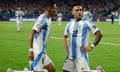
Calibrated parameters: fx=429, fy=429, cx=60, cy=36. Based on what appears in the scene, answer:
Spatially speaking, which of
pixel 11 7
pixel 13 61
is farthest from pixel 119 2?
pixel 13 61

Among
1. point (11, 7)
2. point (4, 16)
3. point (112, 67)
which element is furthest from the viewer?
point (11, 7)

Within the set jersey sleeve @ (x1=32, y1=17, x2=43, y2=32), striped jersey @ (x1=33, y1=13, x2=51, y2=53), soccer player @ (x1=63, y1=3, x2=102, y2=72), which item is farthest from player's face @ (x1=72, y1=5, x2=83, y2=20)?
jersey sleeve @ (x1=32, y1=17, x2=43, y2=32)

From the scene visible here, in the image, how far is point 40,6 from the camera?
8906cm

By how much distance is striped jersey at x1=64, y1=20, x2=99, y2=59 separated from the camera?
1092cm

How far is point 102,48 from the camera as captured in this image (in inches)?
1008

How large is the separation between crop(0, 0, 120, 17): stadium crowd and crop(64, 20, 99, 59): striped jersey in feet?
230

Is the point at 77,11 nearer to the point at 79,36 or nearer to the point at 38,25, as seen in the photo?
the point at 79,36

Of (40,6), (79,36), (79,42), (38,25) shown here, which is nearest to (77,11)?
(79,36)

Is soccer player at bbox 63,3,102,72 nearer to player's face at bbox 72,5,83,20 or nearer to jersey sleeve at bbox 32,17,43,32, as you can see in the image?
player's face at bbox 72,5,83,20

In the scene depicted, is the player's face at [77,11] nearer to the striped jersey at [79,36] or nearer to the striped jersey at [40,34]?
the striped jersey at [79,36]

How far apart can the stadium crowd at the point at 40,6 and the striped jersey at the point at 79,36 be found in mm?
70221

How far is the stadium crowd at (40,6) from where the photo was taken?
3310 inches

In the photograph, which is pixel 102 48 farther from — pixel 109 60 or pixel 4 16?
pixel 4 16

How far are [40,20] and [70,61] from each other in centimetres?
133
